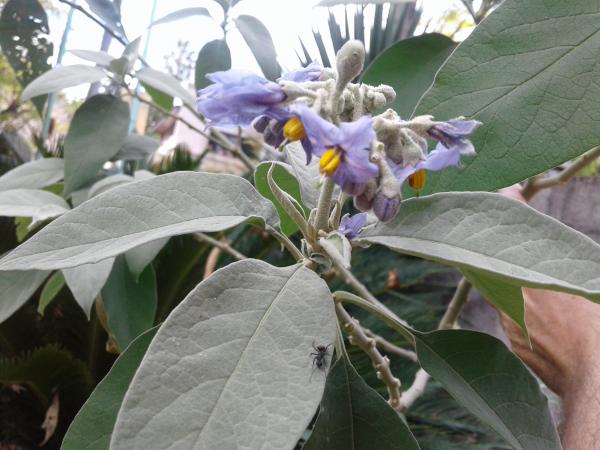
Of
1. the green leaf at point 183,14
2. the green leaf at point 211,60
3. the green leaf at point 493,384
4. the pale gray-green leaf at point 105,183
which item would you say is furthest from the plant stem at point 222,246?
the green leaf at point 493,384

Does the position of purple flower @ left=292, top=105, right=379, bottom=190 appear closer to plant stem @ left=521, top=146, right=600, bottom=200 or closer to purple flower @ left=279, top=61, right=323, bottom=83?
purple flower @ left=279, top=61, right=323, bottom=83

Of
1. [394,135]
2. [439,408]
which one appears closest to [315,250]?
[394,135]

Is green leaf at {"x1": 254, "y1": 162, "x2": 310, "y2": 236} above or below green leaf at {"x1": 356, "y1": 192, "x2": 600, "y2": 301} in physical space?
below

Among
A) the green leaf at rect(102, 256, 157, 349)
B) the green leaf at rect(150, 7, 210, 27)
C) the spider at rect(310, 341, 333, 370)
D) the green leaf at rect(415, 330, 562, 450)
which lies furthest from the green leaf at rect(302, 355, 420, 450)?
the green leaf at rect(150, 7, 210, 27)

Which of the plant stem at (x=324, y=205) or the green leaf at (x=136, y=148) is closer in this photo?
the plant stem at (x=324, y=205)

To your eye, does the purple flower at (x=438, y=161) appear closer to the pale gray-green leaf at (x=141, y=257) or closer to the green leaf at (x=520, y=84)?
the green leaf at (x=520, y=84)

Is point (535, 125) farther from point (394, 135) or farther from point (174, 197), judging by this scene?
point (174, 197)
